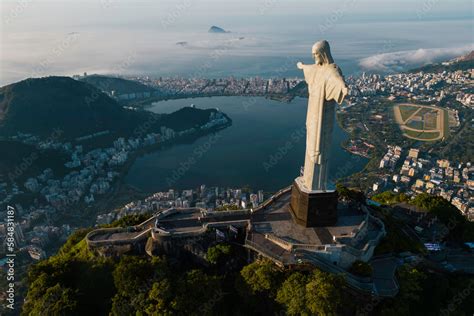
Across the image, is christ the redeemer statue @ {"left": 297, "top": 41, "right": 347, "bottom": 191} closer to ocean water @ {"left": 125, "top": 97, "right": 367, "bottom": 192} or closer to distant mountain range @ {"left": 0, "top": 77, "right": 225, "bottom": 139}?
ocean water @ {"left": 125, "top": 97, "right": 367, "bottom": 192}

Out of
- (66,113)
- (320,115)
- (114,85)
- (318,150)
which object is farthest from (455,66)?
(320,115)

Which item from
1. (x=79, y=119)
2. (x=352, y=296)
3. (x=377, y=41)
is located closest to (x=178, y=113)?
(x=79, y=119)

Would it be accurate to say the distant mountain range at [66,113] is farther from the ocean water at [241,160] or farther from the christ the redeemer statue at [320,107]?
the christ the redeemer statue at [320,107]

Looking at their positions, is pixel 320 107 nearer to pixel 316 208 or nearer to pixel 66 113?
pixel 316 208

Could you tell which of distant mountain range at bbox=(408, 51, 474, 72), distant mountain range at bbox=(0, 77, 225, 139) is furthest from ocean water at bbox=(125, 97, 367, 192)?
distant mountain range at bbox=(408, 51, 474, 72)

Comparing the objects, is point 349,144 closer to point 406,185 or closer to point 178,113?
point 406,185

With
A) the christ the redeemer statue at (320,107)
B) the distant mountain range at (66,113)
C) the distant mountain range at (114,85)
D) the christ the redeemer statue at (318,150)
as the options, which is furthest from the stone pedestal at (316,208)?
the distant mountain range at (114,85)
